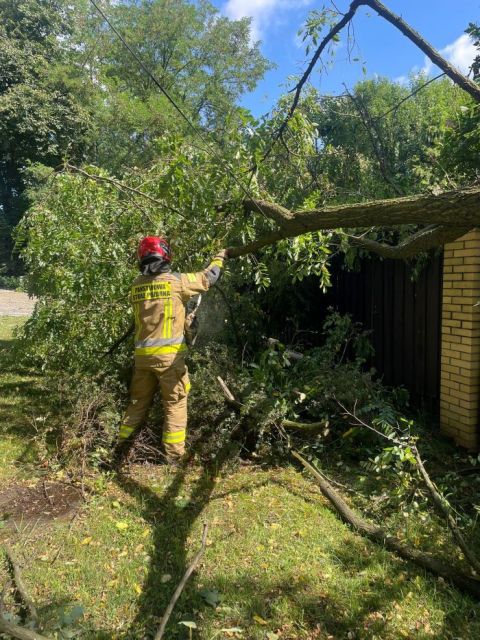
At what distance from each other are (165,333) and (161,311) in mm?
193

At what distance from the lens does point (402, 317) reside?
202 inches

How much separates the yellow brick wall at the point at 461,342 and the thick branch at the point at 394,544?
4.78 feet

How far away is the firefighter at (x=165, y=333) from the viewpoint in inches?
154

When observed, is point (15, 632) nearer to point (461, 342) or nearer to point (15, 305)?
point (461, 342)

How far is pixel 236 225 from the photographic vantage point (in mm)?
4320

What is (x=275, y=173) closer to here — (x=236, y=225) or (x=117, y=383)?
(x=236, y=225)

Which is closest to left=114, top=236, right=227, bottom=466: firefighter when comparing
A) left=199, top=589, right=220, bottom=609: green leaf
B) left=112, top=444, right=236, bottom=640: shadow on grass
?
left=112, top=444, right=236, bottom=640: shadow on grass

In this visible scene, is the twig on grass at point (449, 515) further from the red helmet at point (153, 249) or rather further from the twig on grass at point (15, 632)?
the red helmet at point (153, 249)

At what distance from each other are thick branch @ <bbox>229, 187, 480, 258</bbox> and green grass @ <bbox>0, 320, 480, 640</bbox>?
1969mm

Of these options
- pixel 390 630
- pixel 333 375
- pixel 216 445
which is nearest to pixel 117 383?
pixel 216 445

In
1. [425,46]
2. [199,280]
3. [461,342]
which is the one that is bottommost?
[461,342]

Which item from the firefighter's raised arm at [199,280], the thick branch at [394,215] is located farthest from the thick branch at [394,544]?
the thick branch at [394,215]

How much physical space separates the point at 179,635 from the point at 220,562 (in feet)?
1.90

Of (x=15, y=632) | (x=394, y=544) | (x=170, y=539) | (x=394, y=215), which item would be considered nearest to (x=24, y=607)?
(x=15, y=632)
